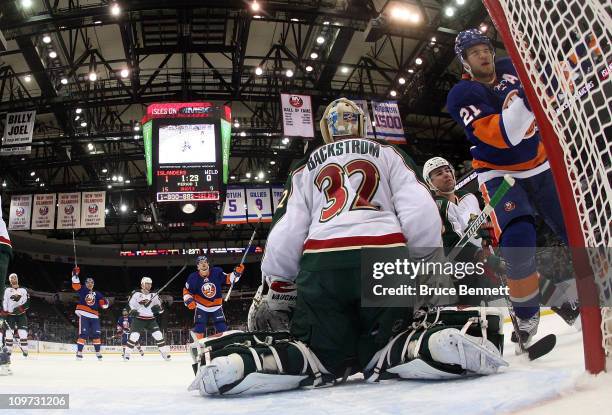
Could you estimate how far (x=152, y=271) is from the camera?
2922 centimetres

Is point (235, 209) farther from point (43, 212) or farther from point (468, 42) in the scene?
point (468, 42)

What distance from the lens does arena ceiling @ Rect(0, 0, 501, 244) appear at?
9.90m

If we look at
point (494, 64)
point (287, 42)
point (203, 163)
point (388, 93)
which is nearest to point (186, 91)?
point (287, 42)

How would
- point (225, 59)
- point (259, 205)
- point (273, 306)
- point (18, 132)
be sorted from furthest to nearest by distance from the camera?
point (259, 205) → point (225, 59) → point (18, 132) → point (273, 306)

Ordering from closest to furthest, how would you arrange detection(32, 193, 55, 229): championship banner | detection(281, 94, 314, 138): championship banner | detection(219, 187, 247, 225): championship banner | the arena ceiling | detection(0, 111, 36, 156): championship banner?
the arena ceiling → detection(281, 94, 314, 138): championship banner → detection(0, 111, 36, 156): championship banner → detection(219, 187, 247, 225): championship banner → detection(32, 193, 55, 229): championship banner

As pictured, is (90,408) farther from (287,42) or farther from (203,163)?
(287,42)

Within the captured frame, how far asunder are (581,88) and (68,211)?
46.7 feet

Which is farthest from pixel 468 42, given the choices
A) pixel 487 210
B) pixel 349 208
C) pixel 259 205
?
pixel 259 205

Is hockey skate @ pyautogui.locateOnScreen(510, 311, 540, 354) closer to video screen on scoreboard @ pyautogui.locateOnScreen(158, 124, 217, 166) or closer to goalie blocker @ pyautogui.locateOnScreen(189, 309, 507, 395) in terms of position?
goalie blocker @ pyautogui.locateOnScreen(189, 309, 507, 395)

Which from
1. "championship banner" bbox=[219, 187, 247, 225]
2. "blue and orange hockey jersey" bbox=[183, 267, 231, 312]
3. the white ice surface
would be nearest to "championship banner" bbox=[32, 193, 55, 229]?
"championship banner" bbox=[219, 187, 247, 225]

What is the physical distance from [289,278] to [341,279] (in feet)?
1.13

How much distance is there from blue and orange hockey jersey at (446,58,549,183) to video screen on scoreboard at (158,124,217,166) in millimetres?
7681

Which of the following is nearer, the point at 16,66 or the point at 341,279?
the point at 341,279

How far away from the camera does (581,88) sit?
1438 millimetres
